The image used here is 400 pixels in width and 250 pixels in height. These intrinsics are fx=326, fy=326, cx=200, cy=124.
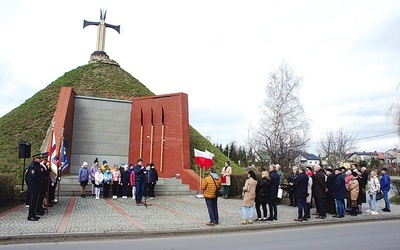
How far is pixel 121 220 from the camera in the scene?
9.73 meters

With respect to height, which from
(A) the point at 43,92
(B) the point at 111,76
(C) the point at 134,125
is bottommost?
(C) the point at 134,125

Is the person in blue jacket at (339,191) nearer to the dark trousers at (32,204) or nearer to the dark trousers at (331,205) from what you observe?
the dark trousers at (331,205)

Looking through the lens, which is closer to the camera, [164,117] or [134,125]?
[164,117]

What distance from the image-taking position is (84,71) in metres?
34.1

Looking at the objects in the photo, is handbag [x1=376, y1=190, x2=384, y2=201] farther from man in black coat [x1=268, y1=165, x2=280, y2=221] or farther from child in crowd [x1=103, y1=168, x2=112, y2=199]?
child in crowd [x1=103, y1=168, x2=112, y2=199]

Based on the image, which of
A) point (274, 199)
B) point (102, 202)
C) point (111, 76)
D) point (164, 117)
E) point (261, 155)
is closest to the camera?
point (274, 199)

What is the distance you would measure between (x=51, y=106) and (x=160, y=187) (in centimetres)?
1439

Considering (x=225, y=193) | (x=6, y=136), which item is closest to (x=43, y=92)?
(x=6, y=136)

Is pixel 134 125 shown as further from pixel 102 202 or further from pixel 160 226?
pixel 160 226

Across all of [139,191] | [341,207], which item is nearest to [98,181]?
[139,191]

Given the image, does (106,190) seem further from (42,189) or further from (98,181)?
(42,189)

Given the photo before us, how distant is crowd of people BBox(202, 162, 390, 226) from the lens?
9875 millimetres

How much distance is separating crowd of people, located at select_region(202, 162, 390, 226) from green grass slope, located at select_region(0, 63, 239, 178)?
12.0m

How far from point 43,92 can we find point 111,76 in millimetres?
6667
